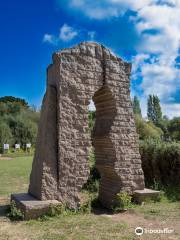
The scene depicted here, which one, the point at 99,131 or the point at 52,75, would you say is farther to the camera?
the point at 99,131

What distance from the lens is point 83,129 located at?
7184 millimetres

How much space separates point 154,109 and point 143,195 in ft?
197

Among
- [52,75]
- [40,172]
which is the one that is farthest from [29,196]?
[52,75]

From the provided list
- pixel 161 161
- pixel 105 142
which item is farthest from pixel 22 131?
pixel 105 142

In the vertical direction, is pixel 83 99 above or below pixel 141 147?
above

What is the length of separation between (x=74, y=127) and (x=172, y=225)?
9.80 feet

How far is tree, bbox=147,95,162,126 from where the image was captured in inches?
2539

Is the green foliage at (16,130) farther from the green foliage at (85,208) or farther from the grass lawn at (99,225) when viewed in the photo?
the green foliage at (85,208)

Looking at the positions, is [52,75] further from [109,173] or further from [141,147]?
[141,147]

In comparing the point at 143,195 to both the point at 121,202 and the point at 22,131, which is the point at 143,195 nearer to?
the point at 121,202

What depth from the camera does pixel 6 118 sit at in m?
40.6

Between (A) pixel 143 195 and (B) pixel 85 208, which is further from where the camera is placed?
(A) pixel 143 195

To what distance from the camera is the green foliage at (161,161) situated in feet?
31.5

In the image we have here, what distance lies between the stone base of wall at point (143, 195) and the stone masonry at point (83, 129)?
17 cm
